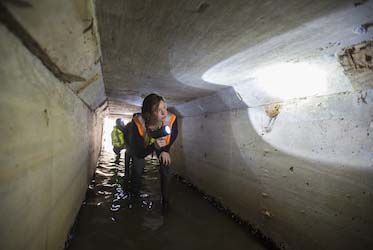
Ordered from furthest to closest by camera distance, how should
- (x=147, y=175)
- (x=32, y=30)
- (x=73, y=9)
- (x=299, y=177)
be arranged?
(x=147, y=175) < (x=299, y=177) < (x=73, y=9) < (x=32, y=30)

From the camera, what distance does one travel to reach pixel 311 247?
6.75 feet

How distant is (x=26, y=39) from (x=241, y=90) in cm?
240

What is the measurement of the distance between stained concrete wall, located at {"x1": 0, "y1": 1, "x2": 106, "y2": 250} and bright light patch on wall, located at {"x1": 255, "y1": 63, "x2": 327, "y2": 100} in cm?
177

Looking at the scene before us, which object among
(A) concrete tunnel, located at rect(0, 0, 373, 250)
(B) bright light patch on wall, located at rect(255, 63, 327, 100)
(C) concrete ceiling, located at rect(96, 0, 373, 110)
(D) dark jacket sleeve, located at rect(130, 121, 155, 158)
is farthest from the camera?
(D) dark jacket sleeve, located at rect(130, 121, 155, 158)

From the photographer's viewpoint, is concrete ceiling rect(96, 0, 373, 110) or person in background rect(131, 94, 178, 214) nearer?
concrete ceiling rect(96, 0, 373, 110)

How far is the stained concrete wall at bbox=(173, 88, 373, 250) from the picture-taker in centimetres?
174

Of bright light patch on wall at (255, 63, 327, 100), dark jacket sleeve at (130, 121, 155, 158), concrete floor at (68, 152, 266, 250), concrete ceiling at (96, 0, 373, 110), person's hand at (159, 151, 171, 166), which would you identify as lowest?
concrete floor at (68, 152, 266, 250)

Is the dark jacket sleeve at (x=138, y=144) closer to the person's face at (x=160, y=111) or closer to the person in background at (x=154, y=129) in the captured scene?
the person in background at (x=154, y=129)

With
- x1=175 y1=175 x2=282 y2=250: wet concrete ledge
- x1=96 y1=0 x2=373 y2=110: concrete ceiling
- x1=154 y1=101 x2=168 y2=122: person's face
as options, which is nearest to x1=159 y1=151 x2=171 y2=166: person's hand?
x1=154 y1=101 x2=168 y2=122: person's face

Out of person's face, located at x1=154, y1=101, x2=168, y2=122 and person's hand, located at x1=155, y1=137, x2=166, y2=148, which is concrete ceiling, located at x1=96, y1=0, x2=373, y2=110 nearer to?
person's face, located at x1=154, y1=101, x2=168, y2=122

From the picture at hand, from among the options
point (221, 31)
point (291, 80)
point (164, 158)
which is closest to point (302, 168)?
point (291, 80)

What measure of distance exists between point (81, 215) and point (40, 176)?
2038 millimetres

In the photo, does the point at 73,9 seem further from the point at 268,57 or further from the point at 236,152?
the point at 236,152

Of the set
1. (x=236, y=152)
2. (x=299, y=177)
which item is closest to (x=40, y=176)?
(x=299, y=177)
